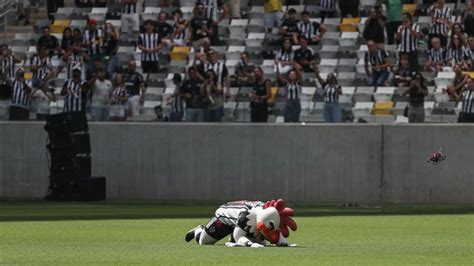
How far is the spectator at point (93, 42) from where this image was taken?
35.0 m

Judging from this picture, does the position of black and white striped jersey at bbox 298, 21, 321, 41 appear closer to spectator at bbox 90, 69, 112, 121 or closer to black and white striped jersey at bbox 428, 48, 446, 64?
black and white striped jersey at bbox 428, 48, 446, 64

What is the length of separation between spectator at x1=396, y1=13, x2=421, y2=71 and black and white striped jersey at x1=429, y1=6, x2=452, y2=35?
1.25 ft

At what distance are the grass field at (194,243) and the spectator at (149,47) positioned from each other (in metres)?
6.89

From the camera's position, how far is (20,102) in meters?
30.9

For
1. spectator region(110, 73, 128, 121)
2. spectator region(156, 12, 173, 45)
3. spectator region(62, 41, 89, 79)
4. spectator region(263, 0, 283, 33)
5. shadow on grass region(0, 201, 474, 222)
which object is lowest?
shadow on grass region(0, 201, 474, 222)

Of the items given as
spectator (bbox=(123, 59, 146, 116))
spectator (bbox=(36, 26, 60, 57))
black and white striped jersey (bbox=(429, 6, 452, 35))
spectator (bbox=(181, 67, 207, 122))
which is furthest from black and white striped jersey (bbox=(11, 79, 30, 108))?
black and white striped jersey (bbox=(429, 6, 452, 35))

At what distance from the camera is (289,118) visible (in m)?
29.3

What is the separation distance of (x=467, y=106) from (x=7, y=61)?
1191 cm

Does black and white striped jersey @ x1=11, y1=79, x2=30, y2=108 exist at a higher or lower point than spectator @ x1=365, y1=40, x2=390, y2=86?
lower

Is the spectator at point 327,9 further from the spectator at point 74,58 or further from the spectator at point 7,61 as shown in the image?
the spectator at point 7,61

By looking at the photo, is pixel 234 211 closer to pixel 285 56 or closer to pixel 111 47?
A: pixel 285 56

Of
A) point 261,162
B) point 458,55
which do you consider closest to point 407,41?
point 458,55

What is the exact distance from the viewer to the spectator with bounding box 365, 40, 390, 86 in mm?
31609

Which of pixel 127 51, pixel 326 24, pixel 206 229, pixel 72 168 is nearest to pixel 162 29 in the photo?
pixel 127 51
